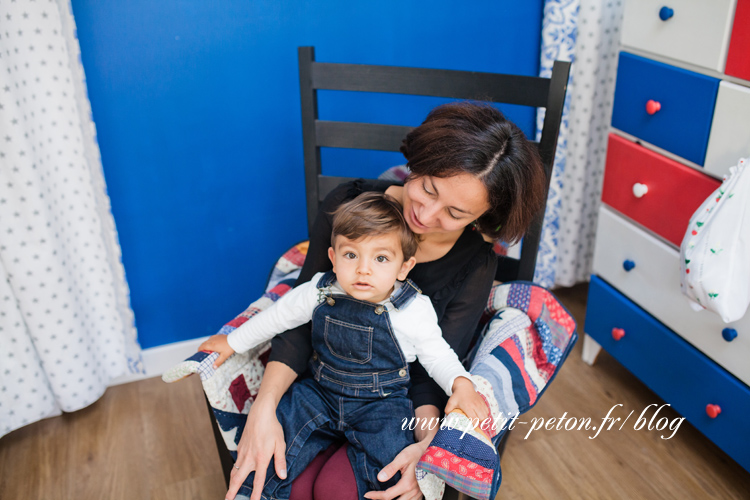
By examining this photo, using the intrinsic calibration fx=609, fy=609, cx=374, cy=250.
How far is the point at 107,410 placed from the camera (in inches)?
73.1

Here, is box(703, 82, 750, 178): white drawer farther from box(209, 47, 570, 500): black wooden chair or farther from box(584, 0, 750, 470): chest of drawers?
box(209, 47, 570, 500): black wooden chair

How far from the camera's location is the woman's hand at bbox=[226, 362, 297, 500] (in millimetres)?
1125

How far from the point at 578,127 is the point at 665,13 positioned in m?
0.63

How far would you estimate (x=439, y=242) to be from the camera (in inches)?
52.9

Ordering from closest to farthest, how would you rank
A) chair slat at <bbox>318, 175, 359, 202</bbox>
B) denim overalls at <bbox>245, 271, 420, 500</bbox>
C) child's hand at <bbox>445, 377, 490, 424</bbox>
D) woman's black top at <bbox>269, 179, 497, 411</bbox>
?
1. child's hand at <bbox>445, 377, 490, 424</bbox>
2. denim overalls at <bbox>245, 271, 420, 500</bbox>
3. woman's black top at <bbox>269, 179, 497, 411</bbox>
4. chair slat at <bbox>318, 175, 359, 202</bbox>

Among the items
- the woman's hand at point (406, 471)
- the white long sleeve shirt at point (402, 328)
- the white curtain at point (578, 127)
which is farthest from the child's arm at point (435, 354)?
the white curtain at point (578, 127)

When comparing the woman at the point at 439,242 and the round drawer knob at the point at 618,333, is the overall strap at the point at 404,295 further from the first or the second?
the round drawer knob at the point at 618,333

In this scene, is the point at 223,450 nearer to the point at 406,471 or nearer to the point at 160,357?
the point at 406,471

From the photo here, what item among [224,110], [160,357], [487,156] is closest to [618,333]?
[487,156]

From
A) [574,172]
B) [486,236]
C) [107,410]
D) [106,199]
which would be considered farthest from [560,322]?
[107,410]

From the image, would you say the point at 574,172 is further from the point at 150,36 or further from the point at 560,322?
→ the point at 150,36

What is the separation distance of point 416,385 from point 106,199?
998 mm

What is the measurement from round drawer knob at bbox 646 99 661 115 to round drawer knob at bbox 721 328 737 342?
55 centimetres

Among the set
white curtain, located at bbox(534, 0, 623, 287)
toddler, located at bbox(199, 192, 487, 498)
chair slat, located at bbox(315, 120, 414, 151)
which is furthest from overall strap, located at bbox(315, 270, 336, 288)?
white curtain, located at bbox(534, 0, 623, 287)
